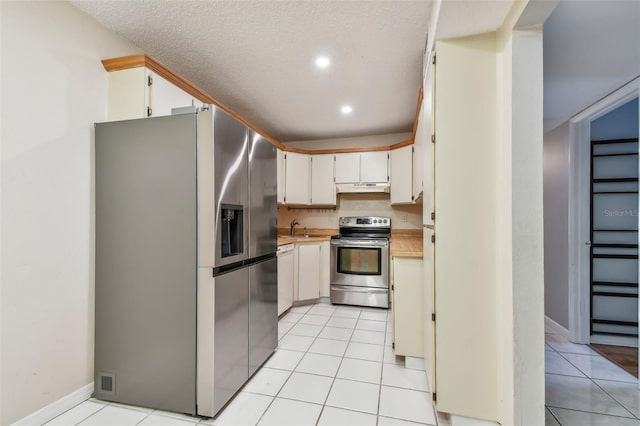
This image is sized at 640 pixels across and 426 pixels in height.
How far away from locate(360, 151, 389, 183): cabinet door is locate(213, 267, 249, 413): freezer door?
2.62 metres

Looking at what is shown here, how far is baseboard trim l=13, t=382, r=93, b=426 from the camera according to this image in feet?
4.91

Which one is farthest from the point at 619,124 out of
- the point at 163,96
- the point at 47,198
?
the point at 47,198

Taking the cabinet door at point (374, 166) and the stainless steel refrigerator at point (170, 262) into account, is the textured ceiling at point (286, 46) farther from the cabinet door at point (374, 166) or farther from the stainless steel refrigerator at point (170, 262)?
the cabinet door at point (374, 166)

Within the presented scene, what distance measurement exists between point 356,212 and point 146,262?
322cm

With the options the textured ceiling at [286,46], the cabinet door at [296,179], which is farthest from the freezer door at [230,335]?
the cabinet door at [296,179]

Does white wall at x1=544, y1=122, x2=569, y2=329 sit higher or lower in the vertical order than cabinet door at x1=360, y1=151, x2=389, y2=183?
lower

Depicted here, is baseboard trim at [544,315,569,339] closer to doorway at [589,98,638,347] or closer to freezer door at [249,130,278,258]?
doorway at [589,98,638,347]

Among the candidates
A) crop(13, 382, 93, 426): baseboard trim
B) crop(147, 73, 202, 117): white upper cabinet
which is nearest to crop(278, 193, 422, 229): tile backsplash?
crop(147, 73, 202, 117): white upper cabinet

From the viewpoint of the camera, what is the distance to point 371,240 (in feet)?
12.5

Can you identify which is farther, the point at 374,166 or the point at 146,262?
the point at 374,166

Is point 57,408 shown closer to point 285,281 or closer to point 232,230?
point 232,230

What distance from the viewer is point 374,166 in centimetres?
409

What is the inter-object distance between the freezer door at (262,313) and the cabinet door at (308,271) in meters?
1.32

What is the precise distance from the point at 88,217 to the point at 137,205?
14.7 inches
